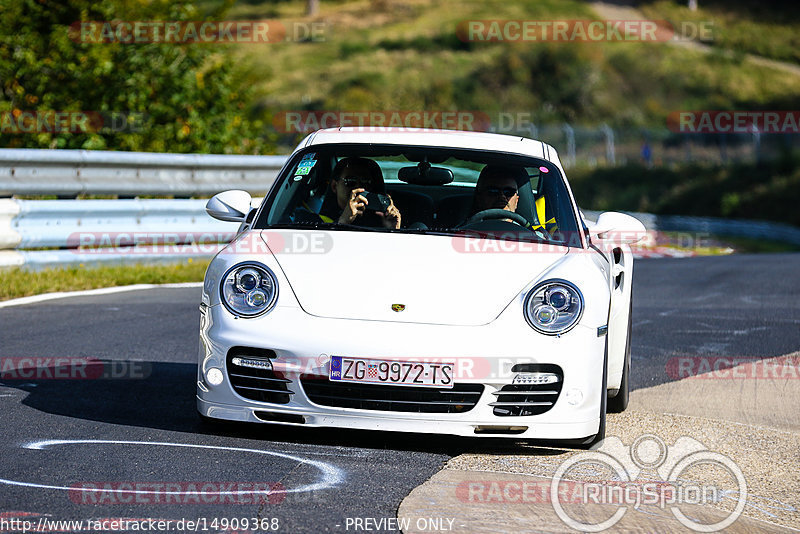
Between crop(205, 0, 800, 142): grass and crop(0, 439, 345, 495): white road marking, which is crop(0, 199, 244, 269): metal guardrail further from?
crop(205, 0, 800, 142): grass

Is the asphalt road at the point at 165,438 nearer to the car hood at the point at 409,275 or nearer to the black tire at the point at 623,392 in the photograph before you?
the car hood at the point at 409,275

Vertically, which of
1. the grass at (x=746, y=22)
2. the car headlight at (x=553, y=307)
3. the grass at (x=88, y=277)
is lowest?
the grass at (x=746, y=22)

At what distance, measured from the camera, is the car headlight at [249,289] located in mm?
5199

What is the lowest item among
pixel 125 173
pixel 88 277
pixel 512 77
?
pixel 512 77

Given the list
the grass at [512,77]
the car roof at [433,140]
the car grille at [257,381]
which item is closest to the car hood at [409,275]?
the car grille at [257,381]

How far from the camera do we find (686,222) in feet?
108

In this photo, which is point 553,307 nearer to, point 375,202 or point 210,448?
point 375,202

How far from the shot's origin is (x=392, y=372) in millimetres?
5016

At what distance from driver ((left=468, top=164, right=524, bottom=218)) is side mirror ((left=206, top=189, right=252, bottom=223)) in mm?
1116

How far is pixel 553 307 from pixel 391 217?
124 cm

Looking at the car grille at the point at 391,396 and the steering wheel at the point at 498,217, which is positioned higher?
the steering wheel at the point at 498,217

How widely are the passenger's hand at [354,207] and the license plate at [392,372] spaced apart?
3.88 feet

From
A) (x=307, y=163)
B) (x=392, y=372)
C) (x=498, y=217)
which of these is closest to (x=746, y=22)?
(x=307, y=163)

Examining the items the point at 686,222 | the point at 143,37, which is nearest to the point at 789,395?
the point at 143,37
